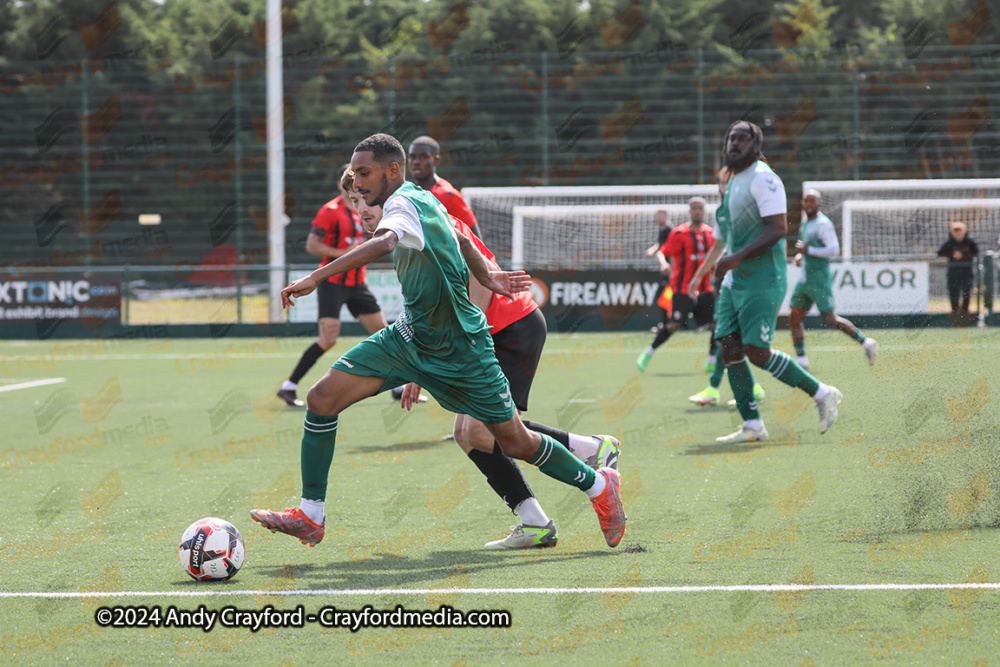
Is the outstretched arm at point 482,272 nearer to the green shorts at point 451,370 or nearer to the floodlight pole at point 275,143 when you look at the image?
the green shorts at point 451,370

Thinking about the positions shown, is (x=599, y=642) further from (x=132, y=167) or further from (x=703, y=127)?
(x=132, y=167)

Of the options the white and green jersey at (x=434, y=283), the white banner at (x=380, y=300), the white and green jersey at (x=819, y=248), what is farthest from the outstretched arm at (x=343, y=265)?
the white banner at (x=380, y=300)

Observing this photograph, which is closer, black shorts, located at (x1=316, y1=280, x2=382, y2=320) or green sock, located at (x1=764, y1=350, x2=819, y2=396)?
green sock, located at (x1=764, y1=350, x2=819, y2=396)

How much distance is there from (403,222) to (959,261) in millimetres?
19202

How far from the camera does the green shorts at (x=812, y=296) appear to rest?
1252cm

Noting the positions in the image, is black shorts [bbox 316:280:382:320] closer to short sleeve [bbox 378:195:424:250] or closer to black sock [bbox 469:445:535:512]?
black sock [bbox 469:445:535:512]

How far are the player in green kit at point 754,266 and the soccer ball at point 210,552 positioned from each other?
13.2ft

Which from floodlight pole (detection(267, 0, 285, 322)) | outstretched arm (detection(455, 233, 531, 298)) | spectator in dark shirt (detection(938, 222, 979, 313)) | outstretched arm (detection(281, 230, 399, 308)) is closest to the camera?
outstretched arm (detection(281, 230, 399, 308))

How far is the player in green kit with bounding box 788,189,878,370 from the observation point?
1241 centimetres

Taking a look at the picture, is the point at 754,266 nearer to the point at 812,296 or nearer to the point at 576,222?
the point at 812,296

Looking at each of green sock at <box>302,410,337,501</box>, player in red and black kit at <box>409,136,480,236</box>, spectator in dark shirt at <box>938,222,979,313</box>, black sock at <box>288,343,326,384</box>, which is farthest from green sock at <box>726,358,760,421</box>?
spectator in dark shirt at <box>938,222,979,313</box>

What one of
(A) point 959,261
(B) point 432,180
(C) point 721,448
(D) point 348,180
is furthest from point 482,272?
(A) point 959,261

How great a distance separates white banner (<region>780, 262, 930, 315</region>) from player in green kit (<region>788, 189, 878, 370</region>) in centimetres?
872

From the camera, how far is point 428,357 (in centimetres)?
491
